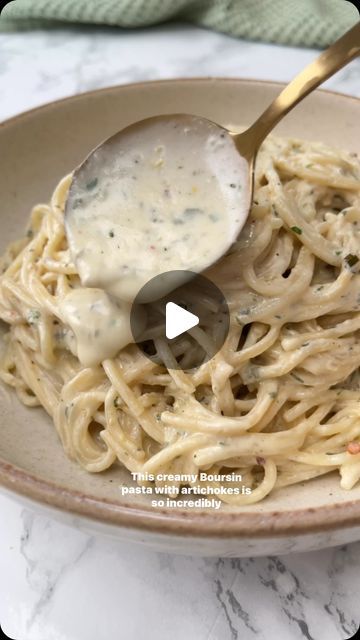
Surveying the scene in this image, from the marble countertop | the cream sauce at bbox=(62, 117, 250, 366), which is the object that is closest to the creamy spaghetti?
the cream sauce at bbox=(62, 117, 250, 366)

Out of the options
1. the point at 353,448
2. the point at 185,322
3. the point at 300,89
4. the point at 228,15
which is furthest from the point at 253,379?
the point at 228,15

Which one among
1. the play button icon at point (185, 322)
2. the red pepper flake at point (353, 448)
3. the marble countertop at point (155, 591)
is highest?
the play button icon at point (185, 322)

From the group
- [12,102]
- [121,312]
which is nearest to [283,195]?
[121,312]

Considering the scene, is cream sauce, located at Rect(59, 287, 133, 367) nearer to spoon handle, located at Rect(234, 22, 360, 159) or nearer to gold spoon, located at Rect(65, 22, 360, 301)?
gold spoon, located at Rect(65, 22, 360, 301)

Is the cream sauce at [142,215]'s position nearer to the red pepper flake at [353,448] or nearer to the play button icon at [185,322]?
the play button icon at [185,322]

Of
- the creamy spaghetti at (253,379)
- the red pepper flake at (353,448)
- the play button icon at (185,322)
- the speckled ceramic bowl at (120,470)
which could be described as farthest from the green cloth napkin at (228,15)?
the red pepper flake at (353,448)

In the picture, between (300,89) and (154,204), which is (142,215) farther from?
(300,89)
